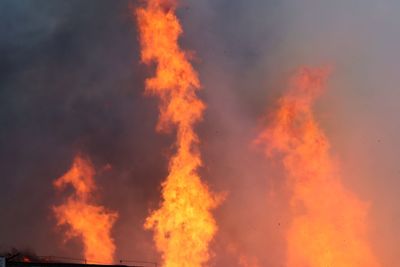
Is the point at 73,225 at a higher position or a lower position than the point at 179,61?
lower

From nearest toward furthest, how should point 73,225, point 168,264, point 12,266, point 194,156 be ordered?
point 12,266 → point 168,264 → point 194,156 → point 73,225

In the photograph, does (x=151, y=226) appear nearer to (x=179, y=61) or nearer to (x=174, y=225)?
(x=174, y=225)

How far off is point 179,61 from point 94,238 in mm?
23527

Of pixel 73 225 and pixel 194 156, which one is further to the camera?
pixel 73 225

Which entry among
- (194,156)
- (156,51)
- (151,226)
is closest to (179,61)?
(156,51)

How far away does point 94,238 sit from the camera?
73188mm

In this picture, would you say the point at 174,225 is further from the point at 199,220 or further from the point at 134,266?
the point at 134,266

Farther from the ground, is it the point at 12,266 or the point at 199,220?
the point at 199,220

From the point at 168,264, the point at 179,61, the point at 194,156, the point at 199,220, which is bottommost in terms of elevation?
the point at 168,264

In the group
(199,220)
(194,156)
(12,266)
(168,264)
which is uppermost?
(194,156)

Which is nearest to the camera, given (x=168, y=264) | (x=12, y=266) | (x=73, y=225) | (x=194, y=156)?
(x=12, y=266)

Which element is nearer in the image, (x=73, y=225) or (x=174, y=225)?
(x=174, y=225)

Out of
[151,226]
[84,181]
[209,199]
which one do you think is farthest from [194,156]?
[84,181]

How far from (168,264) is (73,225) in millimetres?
15528
